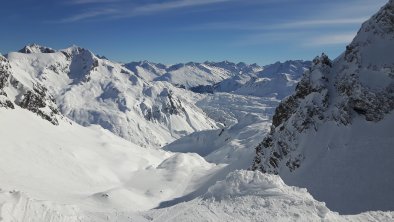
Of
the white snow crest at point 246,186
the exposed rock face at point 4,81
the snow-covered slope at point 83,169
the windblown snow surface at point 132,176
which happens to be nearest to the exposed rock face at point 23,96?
the exposed rock face at point 4,81

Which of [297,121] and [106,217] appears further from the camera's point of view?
[297,121]

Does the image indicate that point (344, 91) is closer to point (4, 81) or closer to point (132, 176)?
point (132, 176)

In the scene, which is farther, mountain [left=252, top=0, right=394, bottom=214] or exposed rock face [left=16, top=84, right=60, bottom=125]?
exposed rock face [left=16, top=84, right=60, bottom=125]

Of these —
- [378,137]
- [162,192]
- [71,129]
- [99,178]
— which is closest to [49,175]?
[99,178]

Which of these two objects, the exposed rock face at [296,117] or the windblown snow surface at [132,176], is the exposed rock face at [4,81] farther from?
the exposed rock face at [296,117]

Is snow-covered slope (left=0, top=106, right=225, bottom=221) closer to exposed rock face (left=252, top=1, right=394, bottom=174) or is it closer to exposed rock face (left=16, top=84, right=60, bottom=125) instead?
exposed rock face (left=16, top=84, right=60, bottom=125)

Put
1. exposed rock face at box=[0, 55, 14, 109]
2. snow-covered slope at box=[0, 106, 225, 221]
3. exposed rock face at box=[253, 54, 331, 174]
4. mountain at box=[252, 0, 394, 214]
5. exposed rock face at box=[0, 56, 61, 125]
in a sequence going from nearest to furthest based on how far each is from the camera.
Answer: mountain at box=[252, 0, 394, 214], exposed rock face at box=[253, 54, 331, 174], snow-covered slope at box=[0, 106, 225, 221], exposed rock face at box=[0, 55, 14, 109], exposed rock face at box=[0, 56, 61, 125]

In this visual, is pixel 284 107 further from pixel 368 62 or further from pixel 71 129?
pixel 71 129

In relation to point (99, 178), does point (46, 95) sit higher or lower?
higher

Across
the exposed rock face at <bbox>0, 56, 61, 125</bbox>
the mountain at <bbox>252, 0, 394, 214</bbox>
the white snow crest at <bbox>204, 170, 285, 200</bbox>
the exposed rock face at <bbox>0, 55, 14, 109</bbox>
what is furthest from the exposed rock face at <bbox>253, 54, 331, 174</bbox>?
the exposed rock face at <bbox>0, 56, 61, 125</bbox>
